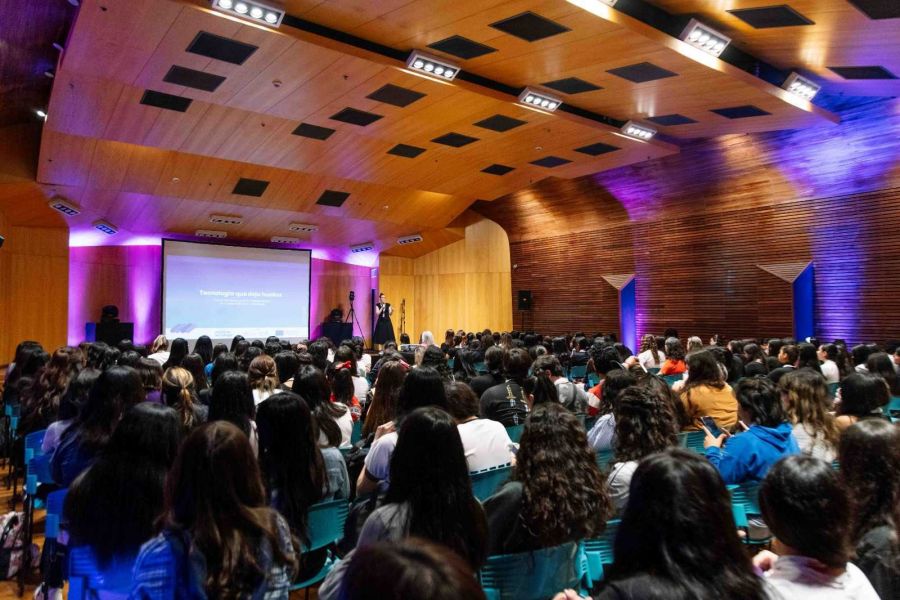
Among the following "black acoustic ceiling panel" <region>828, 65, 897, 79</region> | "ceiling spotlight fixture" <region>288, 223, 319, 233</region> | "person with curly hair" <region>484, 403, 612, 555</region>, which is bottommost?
"person with curly hair" <region>484, 403, 612, 555</region>

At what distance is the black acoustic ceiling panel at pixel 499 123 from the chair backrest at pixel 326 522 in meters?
7.07

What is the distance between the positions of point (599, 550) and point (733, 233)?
1097cm

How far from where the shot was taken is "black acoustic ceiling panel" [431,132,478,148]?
378 inches

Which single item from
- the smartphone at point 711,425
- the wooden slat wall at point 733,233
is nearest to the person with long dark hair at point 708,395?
the smartphone at point 711,425

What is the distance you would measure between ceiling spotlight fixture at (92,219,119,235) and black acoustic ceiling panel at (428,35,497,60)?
9864 mm

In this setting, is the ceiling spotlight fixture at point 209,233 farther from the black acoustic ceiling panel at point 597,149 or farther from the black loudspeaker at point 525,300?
the black acoustic ceiling panel at point 597,149

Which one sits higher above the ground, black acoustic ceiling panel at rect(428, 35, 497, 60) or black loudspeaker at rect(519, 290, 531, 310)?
black acoustic ceiling panel at rect(428, 35, 497, 60)

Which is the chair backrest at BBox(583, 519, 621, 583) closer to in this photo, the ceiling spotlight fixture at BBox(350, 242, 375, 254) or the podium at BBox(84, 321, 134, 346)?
the podium at BBox(84, 321, 134, 346)

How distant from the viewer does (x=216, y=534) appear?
1563 millimetres

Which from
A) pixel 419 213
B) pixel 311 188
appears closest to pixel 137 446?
pixel 311 188

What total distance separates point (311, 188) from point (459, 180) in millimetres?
3277

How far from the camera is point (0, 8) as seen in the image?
20.5ft

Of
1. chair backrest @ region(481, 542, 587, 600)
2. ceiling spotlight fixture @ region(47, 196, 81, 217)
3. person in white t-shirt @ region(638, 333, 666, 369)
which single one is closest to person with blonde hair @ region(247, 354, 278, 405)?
chair backrest @ region(481, 542, 587, 600)

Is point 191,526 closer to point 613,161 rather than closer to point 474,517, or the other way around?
point 474,517
